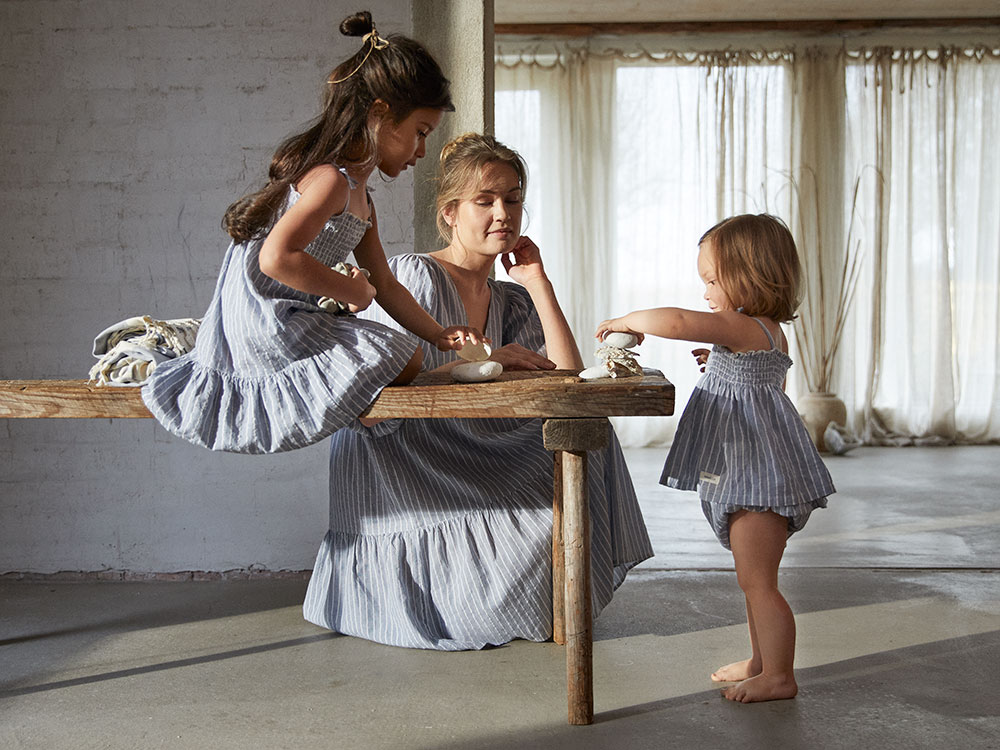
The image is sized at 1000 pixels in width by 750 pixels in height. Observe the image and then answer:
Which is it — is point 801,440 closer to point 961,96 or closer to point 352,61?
point 352,61

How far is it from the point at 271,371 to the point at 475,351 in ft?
1.65

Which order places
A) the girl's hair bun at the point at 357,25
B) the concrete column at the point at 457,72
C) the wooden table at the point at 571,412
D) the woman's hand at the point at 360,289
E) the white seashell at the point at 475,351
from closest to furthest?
1. the wooden table at the point at 571,412
2. the woman's hand at the point at 360,289
3. the girl's hair bun at the point at 357,25
4. the white seashell at the point at 475,351
5. the concrete column at the point at 457,72

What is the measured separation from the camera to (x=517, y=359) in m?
2.68

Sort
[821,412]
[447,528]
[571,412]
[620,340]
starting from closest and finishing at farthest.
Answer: [571,412], [620,340], [447,528], [821,412]

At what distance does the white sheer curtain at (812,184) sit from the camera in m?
7.49

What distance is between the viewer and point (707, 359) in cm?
251

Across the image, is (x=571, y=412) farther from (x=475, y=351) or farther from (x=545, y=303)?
(x=545, y=303)

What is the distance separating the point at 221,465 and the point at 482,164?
1404 millimetres

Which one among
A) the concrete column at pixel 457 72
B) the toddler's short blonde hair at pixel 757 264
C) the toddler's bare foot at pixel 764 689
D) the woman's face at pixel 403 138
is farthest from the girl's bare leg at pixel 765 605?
the concrete column at pixel 457 72

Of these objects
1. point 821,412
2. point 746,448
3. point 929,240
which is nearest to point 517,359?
point 746,448

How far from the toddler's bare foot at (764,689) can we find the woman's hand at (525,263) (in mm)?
1276

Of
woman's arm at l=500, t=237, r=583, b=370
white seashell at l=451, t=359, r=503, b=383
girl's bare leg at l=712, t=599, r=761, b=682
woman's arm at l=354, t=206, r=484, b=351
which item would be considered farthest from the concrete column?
girl's bare leg at l=712, t=599, r=761, b=682

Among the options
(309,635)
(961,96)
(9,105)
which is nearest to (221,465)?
(309,635)

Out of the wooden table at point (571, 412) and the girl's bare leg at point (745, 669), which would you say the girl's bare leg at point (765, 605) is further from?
the wooden table at point (571, 412)
